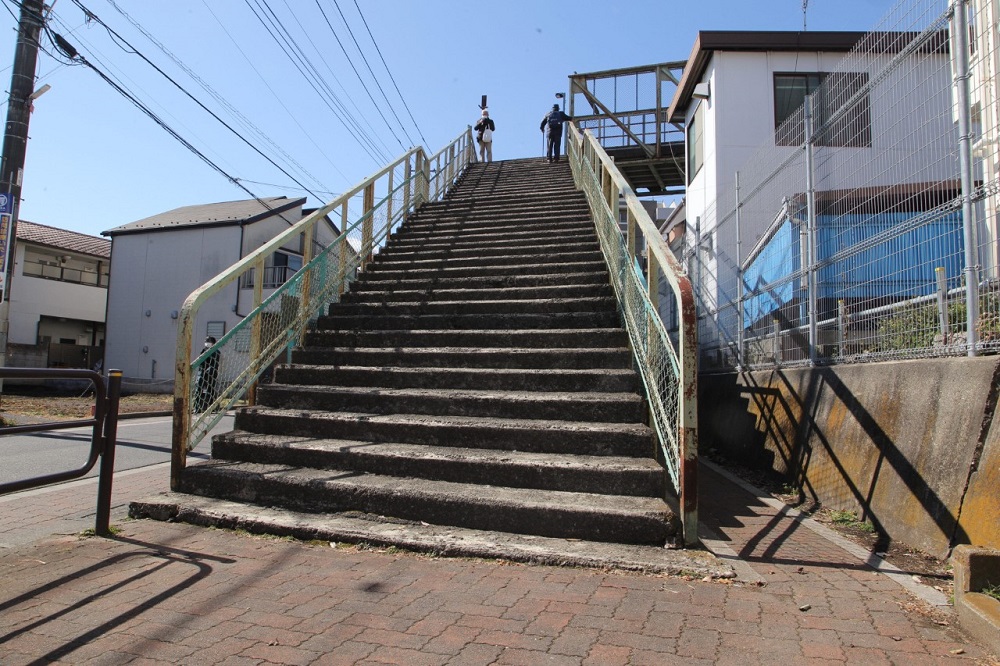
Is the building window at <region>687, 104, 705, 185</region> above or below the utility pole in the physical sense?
above

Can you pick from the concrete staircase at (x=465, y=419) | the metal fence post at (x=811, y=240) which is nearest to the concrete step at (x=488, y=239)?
the concrete staircase at (x=465, y=419)

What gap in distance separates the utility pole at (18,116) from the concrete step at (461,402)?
20.2ft

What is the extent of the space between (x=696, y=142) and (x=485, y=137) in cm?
781

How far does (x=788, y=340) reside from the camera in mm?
5637

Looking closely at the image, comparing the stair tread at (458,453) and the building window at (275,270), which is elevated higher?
the building window at (275,270)

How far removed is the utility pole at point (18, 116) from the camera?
8438 millimetres

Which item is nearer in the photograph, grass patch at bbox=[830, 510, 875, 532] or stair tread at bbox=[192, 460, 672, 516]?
stair tread at bbox=[192, 460, 672, 516]

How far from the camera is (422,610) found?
272cm

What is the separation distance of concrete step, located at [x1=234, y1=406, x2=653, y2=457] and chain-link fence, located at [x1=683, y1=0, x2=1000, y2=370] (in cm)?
196

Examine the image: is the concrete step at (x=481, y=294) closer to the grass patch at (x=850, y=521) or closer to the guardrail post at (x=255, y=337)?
the guardrail post at (x=255, y=337)

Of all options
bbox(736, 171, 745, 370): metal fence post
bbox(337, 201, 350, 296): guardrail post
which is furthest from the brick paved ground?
bbox(337, 201, 350, 296): guardrail post

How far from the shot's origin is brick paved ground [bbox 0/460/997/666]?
234 centimetres

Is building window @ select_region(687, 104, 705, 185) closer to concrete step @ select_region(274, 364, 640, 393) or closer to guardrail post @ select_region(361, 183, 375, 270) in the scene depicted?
guardrail post @ select_region(361, 183, 375, 270)

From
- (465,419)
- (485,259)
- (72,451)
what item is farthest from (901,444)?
(72,451)
